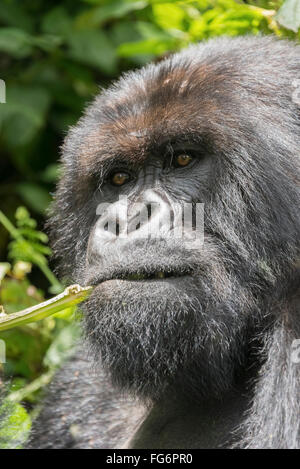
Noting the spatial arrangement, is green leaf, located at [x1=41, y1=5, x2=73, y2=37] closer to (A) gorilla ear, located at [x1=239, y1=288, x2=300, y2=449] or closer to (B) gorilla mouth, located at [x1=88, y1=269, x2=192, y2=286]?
(B) gorilla mouth, located at [x1=88, y1=269, x2=192, y2=286]

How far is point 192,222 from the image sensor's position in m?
2.97

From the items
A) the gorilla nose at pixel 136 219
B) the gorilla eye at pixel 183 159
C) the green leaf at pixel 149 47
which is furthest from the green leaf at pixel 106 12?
the gorilla nose at pixel 136 219

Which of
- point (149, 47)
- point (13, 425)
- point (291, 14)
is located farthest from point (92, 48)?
point (13, 425)

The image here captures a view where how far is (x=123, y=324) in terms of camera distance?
2.86 meters

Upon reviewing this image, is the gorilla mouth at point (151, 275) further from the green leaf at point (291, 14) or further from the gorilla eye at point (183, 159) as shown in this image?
the green leaf at point (291, 14)

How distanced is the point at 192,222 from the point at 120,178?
0.45m

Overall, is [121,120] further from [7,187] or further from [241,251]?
[7,187]

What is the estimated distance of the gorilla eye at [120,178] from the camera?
3.26 meters

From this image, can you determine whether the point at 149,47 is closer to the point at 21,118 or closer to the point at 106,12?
the point at 106,12

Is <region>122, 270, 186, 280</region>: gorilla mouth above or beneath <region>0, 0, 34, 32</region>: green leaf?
beneath

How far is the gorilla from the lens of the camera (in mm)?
2830

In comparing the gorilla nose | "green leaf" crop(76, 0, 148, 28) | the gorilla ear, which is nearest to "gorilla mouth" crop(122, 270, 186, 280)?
the gorilla nose

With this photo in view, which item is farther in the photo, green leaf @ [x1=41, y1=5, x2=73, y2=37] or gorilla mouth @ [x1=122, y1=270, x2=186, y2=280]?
green leaf @ [x1=41, y1=5, x2=73, y2=37]

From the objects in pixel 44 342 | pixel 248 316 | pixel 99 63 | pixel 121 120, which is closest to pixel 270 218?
pixel 248 316
